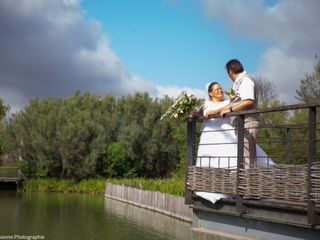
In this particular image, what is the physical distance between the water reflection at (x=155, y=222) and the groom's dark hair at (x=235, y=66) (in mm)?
13681

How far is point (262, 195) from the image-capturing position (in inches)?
216

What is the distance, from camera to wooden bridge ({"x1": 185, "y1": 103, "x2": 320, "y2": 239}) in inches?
192

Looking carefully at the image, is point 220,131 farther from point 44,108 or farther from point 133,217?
point 44,108

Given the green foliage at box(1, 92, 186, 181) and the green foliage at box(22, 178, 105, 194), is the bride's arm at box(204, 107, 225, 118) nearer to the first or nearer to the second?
the green foliage at box(1, 92, 186, 181)

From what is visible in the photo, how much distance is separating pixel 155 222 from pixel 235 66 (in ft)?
61.6

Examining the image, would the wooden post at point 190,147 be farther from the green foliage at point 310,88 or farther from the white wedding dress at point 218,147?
the green foliage at point 310,88

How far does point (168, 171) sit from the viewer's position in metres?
52.1

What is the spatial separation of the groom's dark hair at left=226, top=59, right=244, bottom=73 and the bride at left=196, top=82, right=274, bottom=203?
416 millimetres

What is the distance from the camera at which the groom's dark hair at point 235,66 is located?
6445 millimetres

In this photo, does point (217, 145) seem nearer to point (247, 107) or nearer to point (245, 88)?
point (247, 107)

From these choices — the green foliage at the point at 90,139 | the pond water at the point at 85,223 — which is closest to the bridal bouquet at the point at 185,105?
the pond water at the point at 85,223

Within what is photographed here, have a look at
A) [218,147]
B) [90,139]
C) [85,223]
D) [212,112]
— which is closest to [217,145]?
[218,147]

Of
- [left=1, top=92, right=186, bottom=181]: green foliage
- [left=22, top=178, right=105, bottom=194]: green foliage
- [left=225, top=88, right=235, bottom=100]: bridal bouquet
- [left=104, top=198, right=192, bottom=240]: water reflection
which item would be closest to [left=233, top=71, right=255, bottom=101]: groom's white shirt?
[left=225, top=88, right=235, bottom=100]: bridal bouquet

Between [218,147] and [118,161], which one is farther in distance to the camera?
[118,161]
